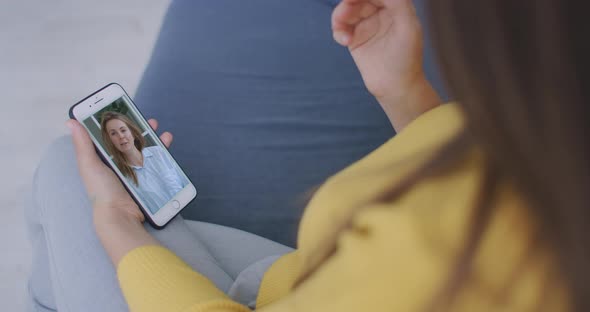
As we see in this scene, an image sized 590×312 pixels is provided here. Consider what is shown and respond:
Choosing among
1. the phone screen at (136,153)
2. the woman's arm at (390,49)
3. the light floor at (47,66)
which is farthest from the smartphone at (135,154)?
the light floor at (47,66)

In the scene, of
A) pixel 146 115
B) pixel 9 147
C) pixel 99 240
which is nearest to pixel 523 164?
pixel 99 240

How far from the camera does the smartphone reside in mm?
806

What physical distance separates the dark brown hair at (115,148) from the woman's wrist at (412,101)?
1.15ft

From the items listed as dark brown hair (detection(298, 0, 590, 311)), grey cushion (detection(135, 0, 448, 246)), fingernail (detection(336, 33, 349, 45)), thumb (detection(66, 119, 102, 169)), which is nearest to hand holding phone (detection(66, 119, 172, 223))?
thumb (detection(66, 119, 102, 169))

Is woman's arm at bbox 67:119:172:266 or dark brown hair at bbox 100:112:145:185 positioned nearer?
woman's arm at bbox 67:119:172:266

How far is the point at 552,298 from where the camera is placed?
1.23 ft

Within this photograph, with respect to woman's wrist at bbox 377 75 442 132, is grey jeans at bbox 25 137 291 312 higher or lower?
lower

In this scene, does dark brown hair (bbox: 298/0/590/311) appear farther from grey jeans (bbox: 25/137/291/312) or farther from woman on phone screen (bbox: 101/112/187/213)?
woman on phone screen (bbox: 101/112/187/213)

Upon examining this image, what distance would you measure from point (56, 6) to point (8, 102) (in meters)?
0.35

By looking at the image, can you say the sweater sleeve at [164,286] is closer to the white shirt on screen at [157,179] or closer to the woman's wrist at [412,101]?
the white shirt on screen at [157,179]

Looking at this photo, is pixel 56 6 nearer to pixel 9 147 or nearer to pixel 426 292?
pixel 9 147

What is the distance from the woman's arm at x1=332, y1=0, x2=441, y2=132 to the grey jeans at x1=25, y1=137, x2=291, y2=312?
24 cm

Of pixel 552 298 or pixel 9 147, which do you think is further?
pixel 9 147

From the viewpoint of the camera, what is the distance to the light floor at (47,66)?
130cm
